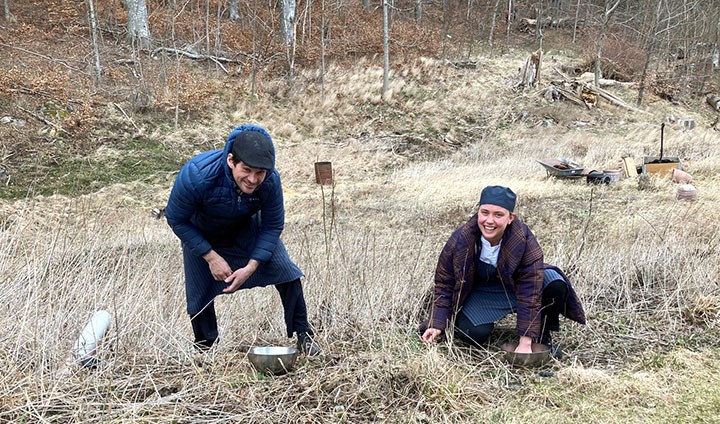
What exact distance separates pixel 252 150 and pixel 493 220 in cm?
130

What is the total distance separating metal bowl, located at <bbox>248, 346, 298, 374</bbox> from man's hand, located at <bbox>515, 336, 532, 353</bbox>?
1.19m

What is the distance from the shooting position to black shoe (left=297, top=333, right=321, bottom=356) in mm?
2826

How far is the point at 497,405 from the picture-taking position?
7.84ft

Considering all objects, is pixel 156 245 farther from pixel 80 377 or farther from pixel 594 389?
pixel 594 389

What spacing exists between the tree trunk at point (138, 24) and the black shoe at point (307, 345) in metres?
15.7

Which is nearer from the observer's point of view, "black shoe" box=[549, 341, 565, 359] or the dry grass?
the dry grass

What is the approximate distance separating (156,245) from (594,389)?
17.7ft

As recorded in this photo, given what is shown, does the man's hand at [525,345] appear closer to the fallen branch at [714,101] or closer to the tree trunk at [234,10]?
the fallen branch at [714,101]

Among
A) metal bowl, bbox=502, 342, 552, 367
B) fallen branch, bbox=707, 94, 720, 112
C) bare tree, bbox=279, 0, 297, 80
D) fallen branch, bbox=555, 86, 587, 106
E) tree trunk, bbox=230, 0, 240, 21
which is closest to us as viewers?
metal bowl, bbox=502, 342, 552, 367

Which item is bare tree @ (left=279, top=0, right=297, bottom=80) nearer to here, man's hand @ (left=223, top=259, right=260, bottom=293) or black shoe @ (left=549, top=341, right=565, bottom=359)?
man's hand @ (left=223, top=259, right=260, bottom=293)

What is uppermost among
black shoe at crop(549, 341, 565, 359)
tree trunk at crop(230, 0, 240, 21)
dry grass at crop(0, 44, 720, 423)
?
tree trunk at crop(230, 0, 240, 21)

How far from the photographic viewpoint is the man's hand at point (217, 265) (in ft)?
9.42

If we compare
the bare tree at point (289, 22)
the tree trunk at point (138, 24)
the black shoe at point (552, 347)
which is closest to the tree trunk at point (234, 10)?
the bare tree at point (289, 22)

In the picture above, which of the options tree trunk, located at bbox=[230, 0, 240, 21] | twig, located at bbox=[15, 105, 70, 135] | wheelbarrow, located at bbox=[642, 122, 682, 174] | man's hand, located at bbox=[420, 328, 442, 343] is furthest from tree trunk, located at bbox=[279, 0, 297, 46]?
man's hand, located at bbox=[420, 328, 442, 343]
